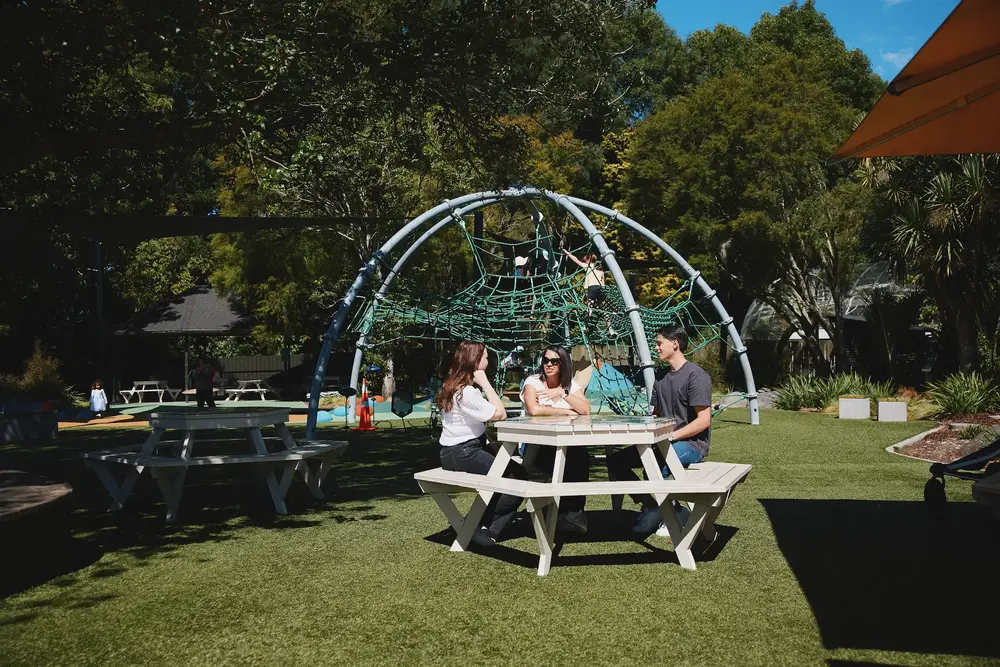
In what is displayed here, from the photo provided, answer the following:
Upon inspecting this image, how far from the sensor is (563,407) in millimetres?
6516

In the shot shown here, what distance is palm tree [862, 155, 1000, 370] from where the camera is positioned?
16922 millimetres

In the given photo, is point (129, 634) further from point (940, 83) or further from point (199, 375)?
point (199, 375)

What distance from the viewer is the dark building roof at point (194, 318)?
29.9m


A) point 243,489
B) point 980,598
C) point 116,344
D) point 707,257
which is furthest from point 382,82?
point 116,344

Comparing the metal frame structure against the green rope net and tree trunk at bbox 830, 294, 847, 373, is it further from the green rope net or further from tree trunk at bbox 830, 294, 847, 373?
tree trunk at bbox 830, 294, 847, 373

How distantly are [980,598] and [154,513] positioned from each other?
6.01 m

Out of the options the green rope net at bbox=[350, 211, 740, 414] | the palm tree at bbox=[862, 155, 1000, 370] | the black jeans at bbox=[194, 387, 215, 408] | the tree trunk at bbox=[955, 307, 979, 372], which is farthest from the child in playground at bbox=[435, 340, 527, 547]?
the black jeans at bbox=[194, 387, 215, 408]

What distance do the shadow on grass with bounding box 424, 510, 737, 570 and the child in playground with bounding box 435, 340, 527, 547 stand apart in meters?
0.20

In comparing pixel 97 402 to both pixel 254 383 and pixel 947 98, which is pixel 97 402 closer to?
pixel 254 383

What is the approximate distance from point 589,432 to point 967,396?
12.4 m

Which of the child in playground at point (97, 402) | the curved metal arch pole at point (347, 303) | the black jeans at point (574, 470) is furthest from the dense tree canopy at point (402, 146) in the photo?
the black jeans at point (574, 470)

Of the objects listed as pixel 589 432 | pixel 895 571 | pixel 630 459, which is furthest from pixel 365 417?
pixel 895 571

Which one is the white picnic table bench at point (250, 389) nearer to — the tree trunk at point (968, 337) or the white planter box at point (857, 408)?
the white planter box at point (857, 408)

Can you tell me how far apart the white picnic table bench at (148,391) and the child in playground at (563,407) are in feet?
79.7
